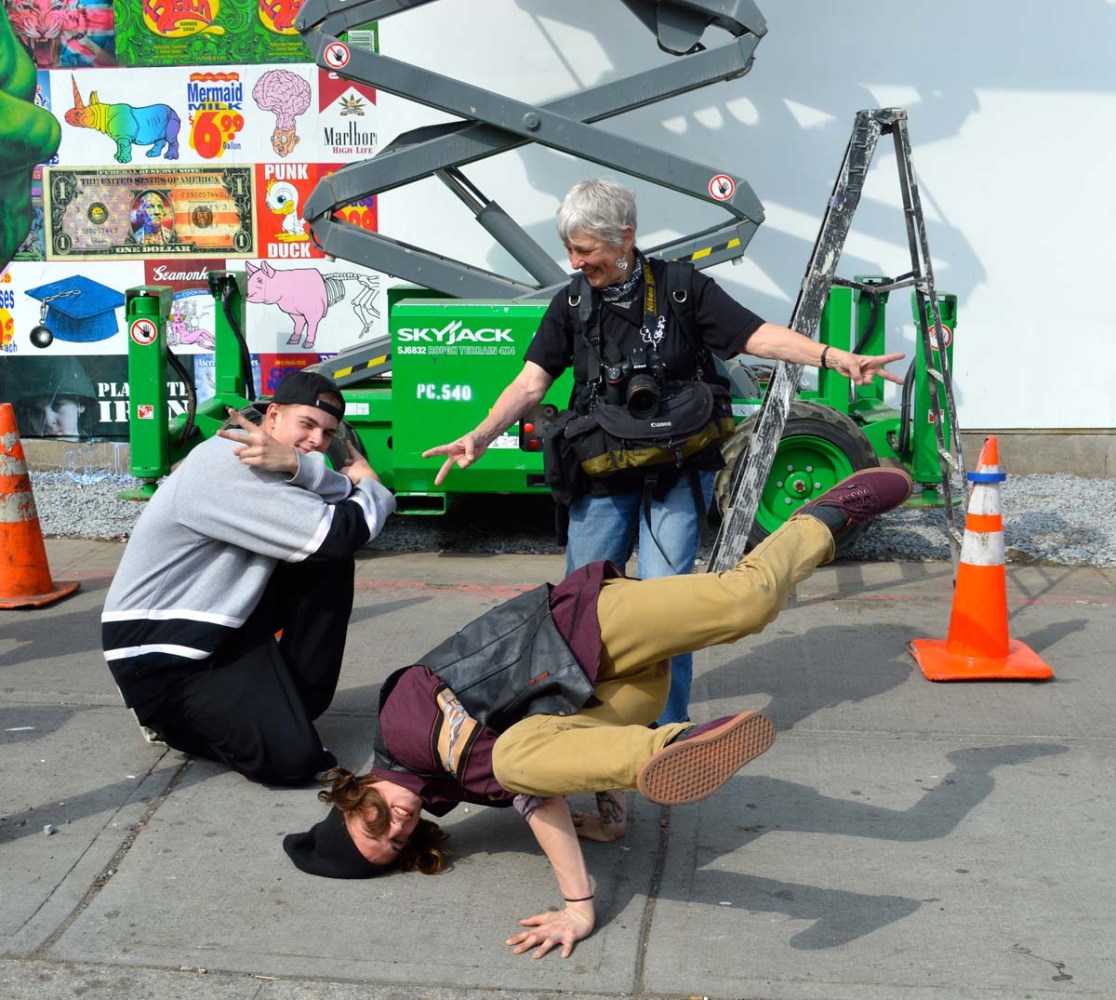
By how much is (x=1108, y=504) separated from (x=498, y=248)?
3.68 metres

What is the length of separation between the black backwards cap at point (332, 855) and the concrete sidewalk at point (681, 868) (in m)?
0.04

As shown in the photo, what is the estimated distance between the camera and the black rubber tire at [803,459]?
21.6 ft

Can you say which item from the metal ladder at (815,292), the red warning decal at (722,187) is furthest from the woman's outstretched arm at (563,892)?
the red warning decal at (722,187)

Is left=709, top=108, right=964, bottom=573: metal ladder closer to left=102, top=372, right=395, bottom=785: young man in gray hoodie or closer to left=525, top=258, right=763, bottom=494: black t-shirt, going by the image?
left=525, top=258, right=763, bottom=494: black t-shirt

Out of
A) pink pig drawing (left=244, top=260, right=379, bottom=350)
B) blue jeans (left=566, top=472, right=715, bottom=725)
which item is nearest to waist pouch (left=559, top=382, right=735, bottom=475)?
blue jeans (left=566, top=472, right=715, bottom=725)

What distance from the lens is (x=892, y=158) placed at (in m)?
8.12

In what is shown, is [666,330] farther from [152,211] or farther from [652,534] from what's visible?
[152,211]

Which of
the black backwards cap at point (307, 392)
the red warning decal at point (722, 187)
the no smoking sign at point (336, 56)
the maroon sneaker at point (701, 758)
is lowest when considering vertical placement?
the maroon sneaker at point (701, 758)

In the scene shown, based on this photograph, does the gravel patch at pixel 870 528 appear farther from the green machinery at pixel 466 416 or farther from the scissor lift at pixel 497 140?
the scissor lift at pixel 497 140

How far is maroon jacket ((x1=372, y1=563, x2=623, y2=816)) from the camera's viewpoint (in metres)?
3.33

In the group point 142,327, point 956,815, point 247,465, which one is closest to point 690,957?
point 956,815

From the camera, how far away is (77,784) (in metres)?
4.23

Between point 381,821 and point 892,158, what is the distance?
19.3 feet

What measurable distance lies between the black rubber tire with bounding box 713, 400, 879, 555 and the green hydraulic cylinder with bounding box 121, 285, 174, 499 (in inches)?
104
